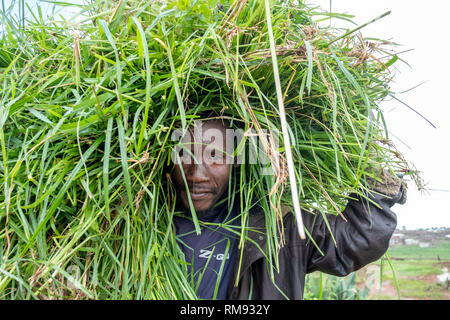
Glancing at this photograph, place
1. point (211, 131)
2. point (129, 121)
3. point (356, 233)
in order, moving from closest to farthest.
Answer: point (129, 121)
point (211, 131)
point (356, 233)

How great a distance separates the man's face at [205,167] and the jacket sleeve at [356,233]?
1.12ft

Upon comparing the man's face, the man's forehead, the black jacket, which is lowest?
the black jacket

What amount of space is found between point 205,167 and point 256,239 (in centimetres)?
29

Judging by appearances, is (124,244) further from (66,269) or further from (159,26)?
(159,26)

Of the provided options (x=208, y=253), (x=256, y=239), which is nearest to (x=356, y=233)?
(x=256, y=239)

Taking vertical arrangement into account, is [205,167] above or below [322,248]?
above

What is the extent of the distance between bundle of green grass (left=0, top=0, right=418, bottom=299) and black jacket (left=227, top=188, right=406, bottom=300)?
194mm

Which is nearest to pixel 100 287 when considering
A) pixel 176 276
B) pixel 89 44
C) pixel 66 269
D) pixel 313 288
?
pixel 66 269

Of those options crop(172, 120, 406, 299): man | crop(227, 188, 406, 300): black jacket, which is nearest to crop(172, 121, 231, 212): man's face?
crop(172, 120, 406, 299): man

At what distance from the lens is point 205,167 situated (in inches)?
46.5

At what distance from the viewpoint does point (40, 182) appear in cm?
84

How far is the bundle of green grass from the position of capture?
0.84m

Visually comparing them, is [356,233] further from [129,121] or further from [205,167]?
[129,121]

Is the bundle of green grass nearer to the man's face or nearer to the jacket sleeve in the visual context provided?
the man's face
